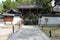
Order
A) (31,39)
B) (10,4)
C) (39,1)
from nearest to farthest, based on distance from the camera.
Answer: (31,39), (39,1), (10,4)

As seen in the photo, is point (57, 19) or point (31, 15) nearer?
point (57, 19)

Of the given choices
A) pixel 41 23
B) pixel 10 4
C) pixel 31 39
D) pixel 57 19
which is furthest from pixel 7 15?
pixel 31 39

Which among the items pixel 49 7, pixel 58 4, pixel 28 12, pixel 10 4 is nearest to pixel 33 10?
pixel 28 12

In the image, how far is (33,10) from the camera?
158ft

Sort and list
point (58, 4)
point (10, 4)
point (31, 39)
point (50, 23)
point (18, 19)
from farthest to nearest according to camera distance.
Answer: point (10, 4), point (18, 19), point (50, 23), point (58, 4), point (31, 39)

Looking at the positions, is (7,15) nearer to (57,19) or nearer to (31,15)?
(31,15)

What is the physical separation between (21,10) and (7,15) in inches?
170

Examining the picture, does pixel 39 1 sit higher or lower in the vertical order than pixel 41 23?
higher

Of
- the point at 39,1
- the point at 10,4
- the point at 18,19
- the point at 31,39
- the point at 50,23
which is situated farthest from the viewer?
the point at 10,4

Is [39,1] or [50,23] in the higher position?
[39,1]

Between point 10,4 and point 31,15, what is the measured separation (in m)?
19.9

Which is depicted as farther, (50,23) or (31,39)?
(50,23)

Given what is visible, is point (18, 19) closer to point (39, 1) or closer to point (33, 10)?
point (33, 10)

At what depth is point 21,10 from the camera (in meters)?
48.2
